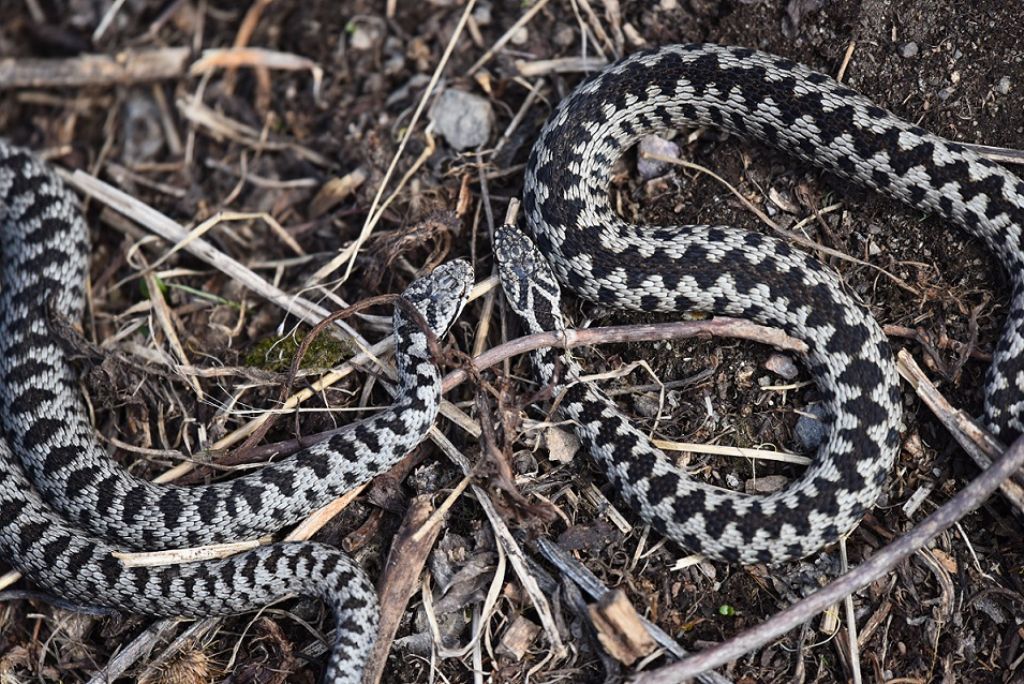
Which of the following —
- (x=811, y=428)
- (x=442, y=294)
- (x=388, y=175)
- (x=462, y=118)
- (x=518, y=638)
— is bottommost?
(x=518, y=638)

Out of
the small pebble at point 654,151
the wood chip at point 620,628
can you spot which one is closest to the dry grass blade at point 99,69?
the small pebble at point 654,151

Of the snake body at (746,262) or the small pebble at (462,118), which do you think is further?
the small pebble at (462,118)

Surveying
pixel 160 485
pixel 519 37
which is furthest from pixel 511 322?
pixel 160 485

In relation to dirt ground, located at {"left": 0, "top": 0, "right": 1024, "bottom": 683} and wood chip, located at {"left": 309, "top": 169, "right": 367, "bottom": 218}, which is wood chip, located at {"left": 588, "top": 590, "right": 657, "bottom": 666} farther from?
wood chip, located at {"left": 309, "top": 169, "right": 367, "bottom": 218}

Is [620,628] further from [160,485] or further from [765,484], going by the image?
[160,485]

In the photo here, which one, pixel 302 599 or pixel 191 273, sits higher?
pixel 191 273

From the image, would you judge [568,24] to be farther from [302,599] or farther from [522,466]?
[302,599]

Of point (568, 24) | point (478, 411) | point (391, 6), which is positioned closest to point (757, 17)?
point (568, 24)

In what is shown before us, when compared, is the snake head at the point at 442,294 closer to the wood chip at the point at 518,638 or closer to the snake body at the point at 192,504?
the snake body at the point at 192,504
